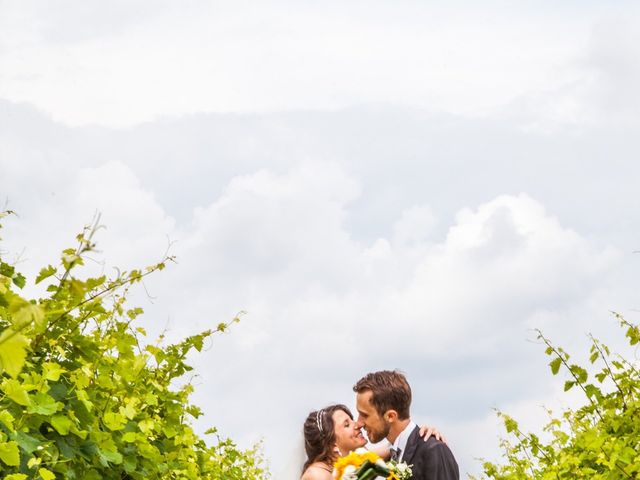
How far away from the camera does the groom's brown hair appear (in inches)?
219

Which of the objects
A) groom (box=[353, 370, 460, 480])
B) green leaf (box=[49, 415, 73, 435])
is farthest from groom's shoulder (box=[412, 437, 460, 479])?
green leaf (box=[49, 415, 73, 435])

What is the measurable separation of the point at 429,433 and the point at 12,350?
425 centimetres

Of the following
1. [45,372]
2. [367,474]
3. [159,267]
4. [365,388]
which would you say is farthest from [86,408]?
[365,388]

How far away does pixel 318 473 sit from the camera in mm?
6605

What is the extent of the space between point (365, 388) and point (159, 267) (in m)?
1.69

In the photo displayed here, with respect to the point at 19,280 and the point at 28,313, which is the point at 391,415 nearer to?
the point at 19,280

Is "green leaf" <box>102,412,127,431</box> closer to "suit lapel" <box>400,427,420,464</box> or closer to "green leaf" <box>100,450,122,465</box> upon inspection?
"green leaf" <box>100,450,122,465</box>

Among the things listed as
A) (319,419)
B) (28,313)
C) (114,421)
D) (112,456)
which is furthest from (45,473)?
(319,419)

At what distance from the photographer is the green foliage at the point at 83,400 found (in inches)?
142

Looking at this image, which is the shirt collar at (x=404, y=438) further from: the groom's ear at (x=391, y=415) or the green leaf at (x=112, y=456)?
the green leaf at (x=112, y=456)

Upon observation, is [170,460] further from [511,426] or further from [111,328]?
[511,426]

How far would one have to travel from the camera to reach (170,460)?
523cm

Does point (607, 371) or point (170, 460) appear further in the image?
point (170, 460)

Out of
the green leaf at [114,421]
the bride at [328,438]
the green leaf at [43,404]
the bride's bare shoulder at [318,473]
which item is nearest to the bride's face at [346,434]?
the bride at [328,438]
